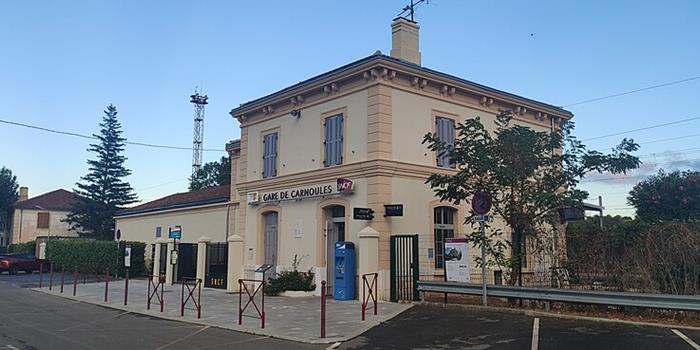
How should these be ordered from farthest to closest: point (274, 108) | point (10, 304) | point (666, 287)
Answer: point (274, 108) < point (10, 304) < point (666, 287)

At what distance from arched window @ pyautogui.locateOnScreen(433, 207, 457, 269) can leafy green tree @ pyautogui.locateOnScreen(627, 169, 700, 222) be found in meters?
19.2

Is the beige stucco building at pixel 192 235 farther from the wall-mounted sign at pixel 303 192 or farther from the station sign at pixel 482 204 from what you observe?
the station sign at pixel 482 204

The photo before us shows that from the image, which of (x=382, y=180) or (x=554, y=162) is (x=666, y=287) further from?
(x=382, y=180)

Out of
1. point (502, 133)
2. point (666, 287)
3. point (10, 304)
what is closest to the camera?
point (666, 287)

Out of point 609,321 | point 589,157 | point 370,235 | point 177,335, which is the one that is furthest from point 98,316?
point 589,157

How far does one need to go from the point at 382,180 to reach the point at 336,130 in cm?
299

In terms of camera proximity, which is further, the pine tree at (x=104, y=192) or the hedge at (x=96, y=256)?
the pine tree at (x=104, y=192)

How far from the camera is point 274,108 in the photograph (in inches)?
902

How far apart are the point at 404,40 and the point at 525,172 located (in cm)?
833

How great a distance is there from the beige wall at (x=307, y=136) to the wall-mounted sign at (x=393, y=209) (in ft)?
6.15

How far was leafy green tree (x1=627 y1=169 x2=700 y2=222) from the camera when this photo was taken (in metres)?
34.9

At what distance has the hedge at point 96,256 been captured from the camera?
32.9 meters

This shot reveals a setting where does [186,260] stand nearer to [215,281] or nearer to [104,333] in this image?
[215,281]

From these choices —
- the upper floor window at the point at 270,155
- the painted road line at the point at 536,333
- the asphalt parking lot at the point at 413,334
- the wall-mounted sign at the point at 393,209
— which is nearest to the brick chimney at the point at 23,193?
the upper floor window at the point at 270,155
